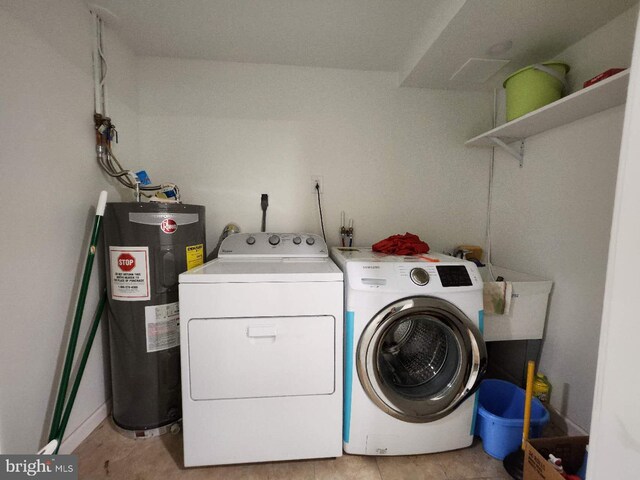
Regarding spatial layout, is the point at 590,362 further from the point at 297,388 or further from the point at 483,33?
the point at 483,33

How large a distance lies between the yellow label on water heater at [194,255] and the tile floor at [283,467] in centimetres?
89

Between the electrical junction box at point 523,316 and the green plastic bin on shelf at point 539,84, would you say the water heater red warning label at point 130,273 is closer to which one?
the electrical junction box at point 523,316

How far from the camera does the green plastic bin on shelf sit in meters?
1.39

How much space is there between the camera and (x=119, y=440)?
1.37 metres

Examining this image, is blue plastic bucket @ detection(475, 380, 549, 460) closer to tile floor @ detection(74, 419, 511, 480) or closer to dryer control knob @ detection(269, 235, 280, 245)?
tile floor @ detection(74, 419, 511, 480)

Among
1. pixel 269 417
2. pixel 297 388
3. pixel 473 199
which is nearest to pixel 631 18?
pixel 473 199

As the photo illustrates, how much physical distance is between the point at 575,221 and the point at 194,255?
2.02 metres

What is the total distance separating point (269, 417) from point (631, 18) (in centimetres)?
239

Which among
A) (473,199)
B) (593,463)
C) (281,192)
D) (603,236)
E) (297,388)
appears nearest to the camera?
(593,463)

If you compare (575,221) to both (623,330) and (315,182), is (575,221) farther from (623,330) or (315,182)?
(315,182)

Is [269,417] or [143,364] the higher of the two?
[143,364]

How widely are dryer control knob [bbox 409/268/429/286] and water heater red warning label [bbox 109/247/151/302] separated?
→ 1241 mm

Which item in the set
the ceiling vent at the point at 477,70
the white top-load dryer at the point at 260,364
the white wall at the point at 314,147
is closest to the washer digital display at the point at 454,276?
the white top-load dryer at the point at 260,364

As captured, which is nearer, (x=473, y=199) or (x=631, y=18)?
(x=631, y=18)
